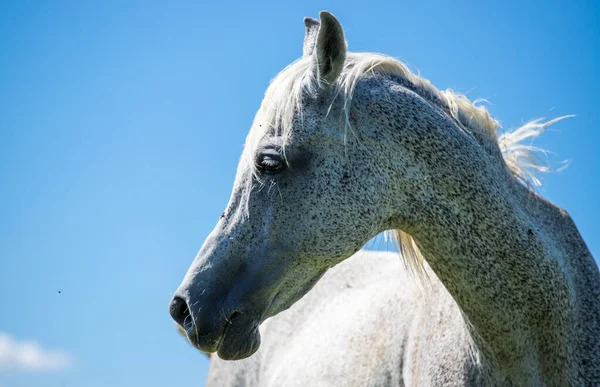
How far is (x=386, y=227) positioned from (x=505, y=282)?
58 centimetres

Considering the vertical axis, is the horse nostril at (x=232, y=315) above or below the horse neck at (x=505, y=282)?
below

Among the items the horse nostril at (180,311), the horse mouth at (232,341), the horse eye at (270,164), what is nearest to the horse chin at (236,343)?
the horse mouth at (232,341)

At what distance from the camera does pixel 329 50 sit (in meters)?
3.25

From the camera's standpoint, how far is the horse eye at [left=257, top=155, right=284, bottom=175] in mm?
3160

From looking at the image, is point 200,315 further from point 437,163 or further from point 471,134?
point 471,134

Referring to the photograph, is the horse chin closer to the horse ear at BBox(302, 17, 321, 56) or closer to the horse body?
the horse body

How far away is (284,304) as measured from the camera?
127 inches

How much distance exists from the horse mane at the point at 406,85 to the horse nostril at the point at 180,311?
2.17 feet

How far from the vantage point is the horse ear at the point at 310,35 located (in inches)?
144

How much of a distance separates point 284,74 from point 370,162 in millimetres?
617

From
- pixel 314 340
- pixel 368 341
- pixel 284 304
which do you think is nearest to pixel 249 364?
pixel 314 340

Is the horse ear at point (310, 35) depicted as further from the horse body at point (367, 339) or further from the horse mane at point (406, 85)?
the horse body at point (367, 339)

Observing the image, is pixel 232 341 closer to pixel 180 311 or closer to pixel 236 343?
pixel 236 343

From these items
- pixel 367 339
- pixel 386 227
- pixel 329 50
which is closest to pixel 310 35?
pixel 329 50
